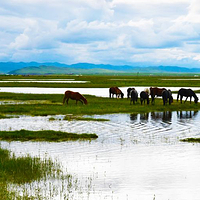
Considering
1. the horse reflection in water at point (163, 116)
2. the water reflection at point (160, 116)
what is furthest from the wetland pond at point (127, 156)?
the horse reflection in water at point (163, 116)

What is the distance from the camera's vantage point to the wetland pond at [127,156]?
38.2 ft

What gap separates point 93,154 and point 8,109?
59.6 ft

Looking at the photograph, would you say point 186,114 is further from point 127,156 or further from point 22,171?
point 22,171

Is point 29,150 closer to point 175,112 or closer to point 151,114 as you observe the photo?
point 151,114

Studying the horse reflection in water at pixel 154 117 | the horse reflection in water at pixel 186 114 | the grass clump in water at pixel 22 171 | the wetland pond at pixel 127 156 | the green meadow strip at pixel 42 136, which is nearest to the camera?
the grass clump in water at pixel 22 171

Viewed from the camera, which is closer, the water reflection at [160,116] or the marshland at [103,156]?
the marshland at [103,156]

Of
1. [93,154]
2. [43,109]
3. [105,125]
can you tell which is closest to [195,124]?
[105,125]

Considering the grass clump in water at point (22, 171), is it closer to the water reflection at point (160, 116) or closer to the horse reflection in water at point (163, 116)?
the water reflection at point (160, 116)

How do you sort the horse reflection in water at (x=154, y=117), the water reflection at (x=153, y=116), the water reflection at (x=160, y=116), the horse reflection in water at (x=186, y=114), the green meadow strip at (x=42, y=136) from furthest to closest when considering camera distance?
the horse reflection in water at (x=186, y=114) < the water reflection at (x=153, y=116) < the water reflection at (x=160, y=116) < the horse reflection in water at (x=154, y=117) < the green meadow strip at (x=42, y=136)

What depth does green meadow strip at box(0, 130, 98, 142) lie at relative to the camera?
1995 centimetres

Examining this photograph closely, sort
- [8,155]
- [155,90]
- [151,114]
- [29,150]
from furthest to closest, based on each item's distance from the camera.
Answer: [155,90] → [151,114] → [29,150] → [8,155]

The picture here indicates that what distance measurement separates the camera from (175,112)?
110 ft

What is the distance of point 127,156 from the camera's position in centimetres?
1605

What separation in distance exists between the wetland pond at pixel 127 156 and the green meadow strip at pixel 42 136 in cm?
98
